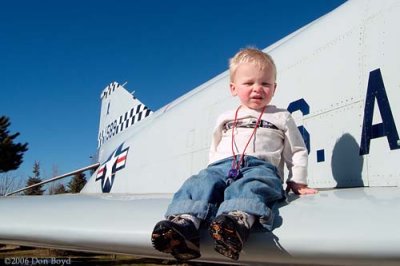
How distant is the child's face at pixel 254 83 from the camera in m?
2.23

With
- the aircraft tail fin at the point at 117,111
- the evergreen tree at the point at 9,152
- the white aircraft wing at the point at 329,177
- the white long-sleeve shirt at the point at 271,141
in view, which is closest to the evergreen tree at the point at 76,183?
the evergreen tree at the point at 9,152

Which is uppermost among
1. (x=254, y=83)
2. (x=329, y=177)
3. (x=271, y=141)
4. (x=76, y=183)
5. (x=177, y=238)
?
(x=76, y=183)

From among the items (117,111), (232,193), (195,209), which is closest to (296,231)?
(232,193)

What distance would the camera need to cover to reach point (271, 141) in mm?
2312

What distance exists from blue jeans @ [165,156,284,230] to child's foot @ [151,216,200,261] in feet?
0.28

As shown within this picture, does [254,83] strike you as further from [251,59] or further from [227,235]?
[227,235]

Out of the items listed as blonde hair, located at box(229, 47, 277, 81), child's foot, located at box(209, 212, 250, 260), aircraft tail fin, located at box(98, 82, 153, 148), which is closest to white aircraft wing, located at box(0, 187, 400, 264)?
child's foot, located at box(209, 212, 250, 260)

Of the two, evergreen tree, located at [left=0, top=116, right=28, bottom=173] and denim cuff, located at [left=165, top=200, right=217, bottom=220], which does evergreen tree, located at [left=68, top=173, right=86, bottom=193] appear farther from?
denim cuff, located at [left=165, top=200, right=217, bottom=220]

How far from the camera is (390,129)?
101 inches

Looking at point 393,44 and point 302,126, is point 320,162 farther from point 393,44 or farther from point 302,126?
point 393,44

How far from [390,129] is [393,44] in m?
0.61

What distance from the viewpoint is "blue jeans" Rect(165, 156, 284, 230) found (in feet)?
6.00

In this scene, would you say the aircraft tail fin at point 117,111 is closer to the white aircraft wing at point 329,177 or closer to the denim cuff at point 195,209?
the white aircraft wing at point 329,177

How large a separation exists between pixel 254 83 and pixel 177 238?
96 cm
